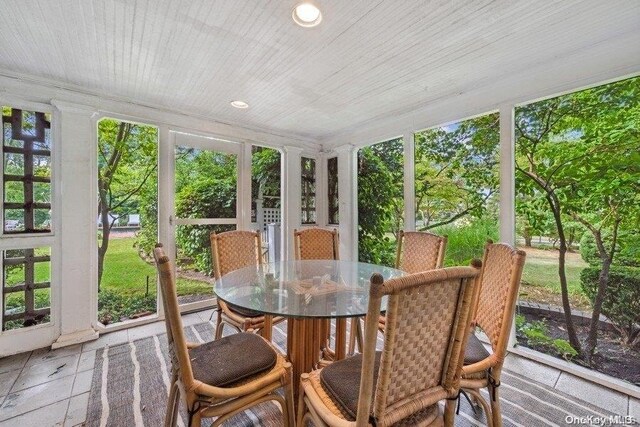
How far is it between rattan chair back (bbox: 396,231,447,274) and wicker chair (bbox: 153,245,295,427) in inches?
53.2

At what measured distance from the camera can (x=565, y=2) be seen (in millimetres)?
1498

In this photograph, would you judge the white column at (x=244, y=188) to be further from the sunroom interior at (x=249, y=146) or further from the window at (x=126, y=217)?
the window at (x=126, y=217)

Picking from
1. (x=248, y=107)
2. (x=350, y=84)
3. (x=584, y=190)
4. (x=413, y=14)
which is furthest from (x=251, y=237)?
(x=584, y=190)

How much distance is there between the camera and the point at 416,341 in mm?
907

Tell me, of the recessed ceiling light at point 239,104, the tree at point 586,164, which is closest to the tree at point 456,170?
the tree at point 586,164

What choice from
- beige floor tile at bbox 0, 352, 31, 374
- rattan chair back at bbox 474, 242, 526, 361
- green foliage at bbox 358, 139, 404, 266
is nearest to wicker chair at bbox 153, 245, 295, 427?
rattan chair back at bbox 474, 242, 526, 361

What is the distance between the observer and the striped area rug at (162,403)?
1.58 meters

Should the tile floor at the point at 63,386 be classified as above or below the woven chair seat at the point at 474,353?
below

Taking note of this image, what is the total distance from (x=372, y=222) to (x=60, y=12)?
3479 millimetres

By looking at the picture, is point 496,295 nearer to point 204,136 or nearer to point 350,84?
point 350,84

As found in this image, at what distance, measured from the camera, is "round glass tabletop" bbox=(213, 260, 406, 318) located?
1.35 m

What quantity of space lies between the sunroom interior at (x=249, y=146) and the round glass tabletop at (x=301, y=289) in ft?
2.39

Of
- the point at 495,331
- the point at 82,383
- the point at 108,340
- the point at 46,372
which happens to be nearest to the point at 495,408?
the point at 495,331

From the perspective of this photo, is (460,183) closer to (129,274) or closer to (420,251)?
(420,251)
